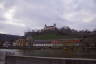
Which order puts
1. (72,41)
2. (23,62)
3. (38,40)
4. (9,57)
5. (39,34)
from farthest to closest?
(39,34) < (38,40) < (72,41) < (9,57) < (23,62)

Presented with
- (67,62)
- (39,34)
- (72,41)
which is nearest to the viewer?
(67,62)

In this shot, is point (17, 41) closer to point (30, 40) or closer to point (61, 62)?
point (30, 40)

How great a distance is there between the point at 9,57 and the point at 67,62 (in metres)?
1.99

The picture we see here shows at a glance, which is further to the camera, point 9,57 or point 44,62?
point 9,57

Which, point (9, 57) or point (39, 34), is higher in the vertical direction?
point (39, 34)

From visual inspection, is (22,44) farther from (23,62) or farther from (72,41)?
(23,62)

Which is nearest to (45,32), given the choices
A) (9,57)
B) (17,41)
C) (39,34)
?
(39,34)

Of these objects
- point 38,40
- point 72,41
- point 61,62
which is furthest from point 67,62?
point 38,40

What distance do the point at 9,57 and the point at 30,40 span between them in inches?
2668

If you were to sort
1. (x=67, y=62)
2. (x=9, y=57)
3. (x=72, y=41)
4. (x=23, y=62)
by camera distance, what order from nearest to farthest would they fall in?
(x=67, y=62) → (x=23, y=62) → (x=9, y=57) → (x=72, y=41)

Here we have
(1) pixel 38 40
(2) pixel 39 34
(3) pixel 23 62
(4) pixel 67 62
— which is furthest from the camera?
(2) pixel 39 34

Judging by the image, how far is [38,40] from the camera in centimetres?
7169

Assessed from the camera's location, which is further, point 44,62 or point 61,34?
point 61,34

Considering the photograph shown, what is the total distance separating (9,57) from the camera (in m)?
5.57
